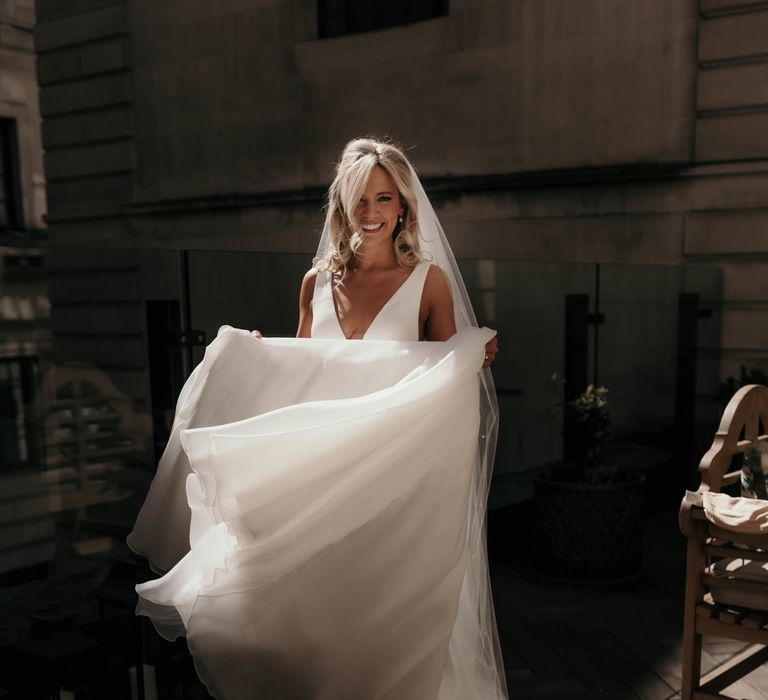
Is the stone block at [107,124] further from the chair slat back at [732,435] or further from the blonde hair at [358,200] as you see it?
the chair slat back at [732,435]

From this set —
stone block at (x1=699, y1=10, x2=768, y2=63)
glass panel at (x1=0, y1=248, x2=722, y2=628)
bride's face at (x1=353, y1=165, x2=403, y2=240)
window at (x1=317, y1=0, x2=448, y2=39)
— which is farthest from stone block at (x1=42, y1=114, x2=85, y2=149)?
bride's face at (x1=353, y1=165, x2=403, y2=240)

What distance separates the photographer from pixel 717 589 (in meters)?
2.66

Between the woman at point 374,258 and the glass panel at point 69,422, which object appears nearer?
the woman at point 374,258

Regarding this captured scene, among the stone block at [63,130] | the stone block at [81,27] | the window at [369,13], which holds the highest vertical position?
the stone block at [81,27]

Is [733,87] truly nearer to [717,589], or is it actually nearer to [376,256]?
[376,256]

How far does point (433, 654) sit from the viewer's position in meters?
2.36

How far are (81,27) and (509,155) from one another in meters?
6.13

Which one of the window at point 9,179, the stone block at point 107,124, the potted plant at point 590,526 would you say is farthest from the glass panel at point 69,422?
the window at point 9,179

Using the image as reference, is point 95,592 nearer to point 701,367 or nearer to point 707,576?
point 707,576

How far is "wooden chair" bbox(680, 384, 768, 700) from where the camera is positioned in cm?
254

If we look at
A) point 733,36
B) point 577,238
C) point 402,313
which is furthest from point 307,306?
point 733,36

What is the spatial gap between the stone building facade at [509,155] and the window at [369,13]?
146 mm

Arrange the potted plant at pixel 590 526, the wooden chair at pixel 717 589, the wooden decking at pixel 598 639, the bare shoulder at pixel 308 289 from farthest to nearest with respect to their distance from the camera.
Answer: the potted plant at pixel 590 526, the wooden decking at pixel 598 639, the bare shoulder at pixel 308 289, the wooden chair at pixel 717 589

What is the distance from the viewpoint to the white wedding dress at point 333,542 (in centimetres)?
221
